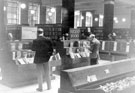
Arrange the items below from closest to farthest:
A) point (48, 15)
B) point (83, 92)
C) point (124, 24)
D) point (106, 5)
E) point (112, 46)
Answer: point (83, 92) → point (112, 46) → point (106, 5) → point (48, 15) → point (124, 24)

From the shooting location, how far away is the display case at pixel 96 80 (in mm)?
2713

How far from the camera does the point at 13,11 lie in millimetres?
14008

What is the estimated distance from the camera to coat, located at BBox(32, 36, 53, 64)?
13.1 ft

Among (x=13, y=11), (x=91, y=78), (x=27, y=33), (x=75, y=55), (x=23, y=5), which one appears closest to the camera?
(x=91, y=78)

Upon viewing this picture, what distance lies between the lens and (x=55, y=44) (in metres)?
7.04

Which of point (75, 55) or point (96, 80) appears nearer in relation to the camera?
point (96, 80)

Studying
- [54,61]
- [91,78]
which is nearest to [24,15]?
[54,61]

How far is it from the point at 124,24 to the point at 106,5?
429 inches

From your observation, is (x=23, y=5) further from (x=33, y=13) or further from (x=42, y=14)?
(x=42, y=14)

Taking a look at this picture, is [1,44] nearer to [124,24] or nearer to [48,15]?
[48,15]

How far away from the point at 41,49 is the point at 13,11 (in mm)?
10921

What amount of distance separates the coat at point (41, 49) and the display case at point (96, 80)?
118cm

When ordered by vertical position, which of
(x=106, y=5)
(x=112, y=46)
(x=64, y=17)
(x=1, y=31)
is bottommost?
(x=112, y=46)

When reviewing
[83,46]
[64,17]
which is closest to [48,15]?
[64,17]
